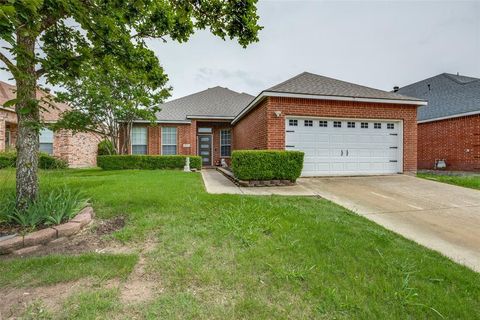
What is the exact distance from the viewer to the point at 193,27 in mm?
4566

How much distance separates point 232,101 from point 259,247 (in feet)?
50.6

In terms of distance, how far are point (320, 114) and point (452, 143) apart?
8739mm

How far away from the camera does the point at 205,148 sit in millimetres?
16141

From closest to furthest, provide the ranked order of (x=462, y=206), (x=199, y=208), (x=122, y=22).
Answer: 1. (x=122, y=22)
2. (x=199, y=208)
3. (x=462, y=206)

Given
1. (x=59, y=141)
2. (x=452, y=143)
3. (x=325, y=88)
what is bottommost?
(x=452, y=143)

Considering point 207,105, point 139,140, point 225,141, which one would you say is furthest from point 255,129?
A: point 139,140

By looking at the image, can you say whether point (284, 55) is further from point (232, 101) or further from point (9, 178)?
point (9, 178)

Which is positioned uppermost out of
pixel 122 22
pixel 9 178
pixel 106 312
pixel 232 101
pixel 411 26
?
pixel 411 26

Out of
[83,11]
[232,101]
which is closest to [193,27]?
[83,11]

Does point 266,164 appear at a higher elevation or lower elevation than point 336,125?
lower

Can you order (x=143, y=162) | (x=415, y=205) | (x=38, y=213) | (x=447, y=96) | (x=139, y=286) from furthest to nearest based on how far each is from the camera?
(x=447, y=96)
(x=143, y=162)
(x=415, y=205)
(x=38, y=213)
(x=139, y=286)

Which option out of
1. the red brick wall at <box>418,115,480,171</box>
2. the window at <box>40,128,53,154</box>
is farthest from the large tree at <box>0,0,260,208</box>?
the window at <box>40,128,53,154</box>

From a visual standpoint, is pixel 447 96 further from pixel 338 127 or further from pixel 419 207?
pixel 419 207

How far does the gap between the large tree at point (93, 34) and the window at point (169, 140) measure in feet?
35.0
